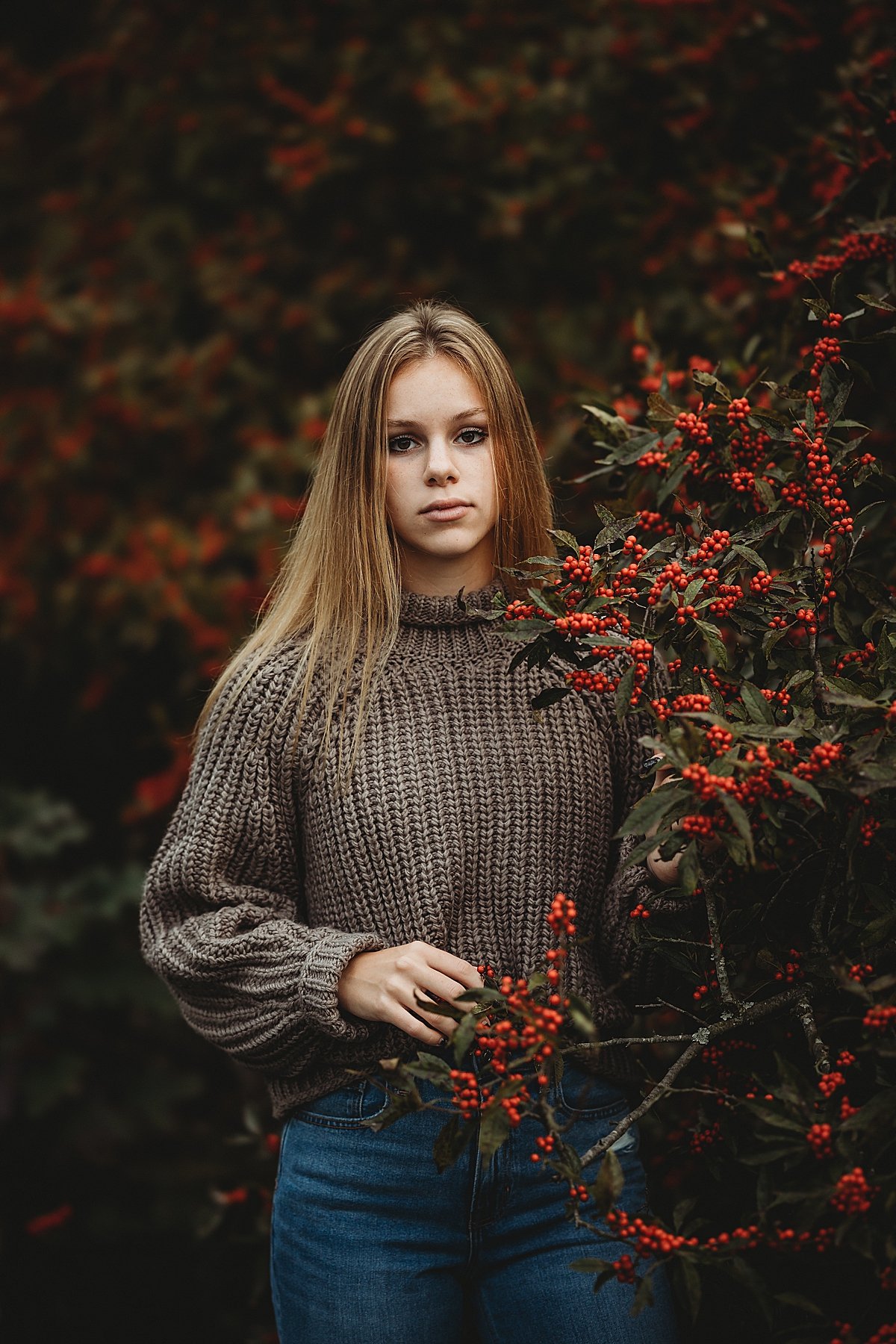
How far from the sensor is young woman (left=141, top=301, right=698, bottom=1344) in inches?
54.5

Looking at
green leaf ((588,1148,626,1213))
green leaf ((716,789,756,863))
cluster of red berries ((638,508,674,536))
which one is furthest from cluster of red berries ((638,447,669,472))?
green leaf ((588,1148,626,1213))

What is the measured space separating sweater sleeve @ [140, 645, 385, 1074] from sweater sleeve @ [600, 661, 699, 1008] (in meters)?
0.29

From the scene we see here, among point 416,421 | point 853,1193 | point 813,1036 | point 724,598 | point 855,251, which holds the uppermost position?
point 855,251

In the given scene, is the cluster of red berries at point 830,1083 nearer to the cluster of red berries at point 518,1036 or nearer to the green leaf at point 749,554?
the cluster of red berries at point 518,1036

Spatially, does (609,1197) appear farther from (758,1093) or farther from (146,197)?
(146,197)

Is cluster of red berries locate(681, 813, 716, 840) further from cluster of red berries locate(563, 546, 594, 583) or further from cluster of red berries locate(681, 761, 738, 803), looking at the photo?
cluster of red berries locate(563, 546, 594, 583)

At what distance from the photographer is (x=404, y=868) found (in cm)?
145

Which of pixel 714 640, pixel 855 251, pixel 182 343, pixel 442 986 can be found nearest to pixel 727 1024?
pixel 442 986

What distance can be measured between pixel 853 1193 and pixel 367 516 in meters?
0.93

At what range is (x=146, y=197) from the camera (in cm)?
282

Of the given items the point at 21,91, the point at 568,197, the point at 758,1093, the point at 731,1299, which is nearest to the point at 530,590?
the point at 758,1093

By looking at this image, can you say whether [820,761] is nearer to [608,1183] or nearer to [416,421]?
[608,1183]

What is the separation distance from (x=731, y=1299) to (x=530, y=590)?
0.88m

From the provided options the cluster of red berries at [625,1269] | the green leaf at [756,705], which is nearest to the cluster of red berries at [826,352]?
the green leaf at [756,705]
